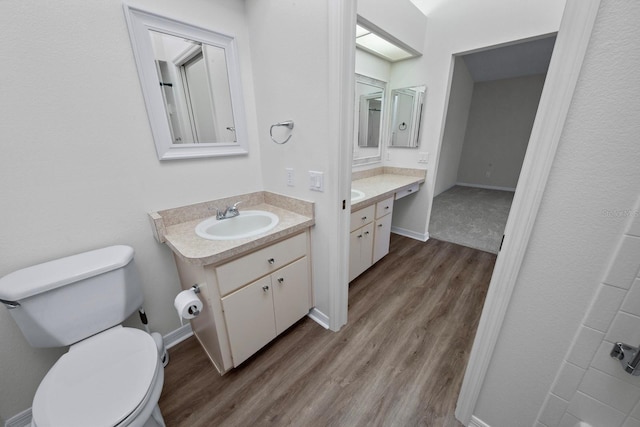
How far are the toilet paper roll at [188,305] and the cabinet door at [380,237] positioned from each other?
5.04 ft

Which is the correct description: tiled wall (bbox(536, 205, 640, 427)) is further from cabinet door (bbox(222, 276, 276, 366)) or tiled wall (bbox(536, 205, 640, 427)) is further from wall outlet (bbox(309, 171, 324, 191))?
cabinet door (bbox(222, 276, 276, 366))

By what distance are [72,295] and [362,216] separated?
1.73 metres

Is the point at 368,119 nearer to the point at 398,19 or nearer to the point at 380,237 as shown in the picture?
the point at 398,19

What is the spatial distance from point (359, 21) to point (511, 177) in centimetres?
517

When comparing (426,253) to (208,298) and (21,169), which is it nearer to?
(208,298)

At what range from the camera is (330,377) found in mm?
1318

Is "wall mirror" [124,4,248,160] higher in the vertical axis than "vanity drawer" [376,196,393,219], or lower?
higher

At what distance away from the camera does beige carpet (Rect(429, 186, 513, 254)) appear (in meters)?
2.88

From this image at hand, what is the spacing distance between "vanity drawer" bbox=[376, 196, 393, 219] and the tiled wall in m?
1.44

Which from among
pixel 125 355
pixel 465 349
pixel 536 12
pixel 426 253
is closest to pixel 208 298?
pixel 125 355

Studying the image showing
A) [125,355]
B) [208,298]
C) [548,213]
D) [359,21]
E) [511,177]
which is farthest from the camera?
[511,177]

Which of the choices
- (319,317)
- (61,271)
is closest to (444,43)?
(319,317)

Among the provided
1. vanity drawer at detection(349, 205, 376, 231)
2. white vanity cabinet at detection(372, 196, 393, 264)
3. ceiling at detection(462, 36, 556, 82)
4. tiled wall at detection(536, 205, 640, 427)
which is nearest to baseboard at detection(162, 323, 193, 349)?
vanity drawer at detection(349, 205, 376, 231)

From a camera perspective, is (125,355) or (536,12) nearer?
(125,355)
